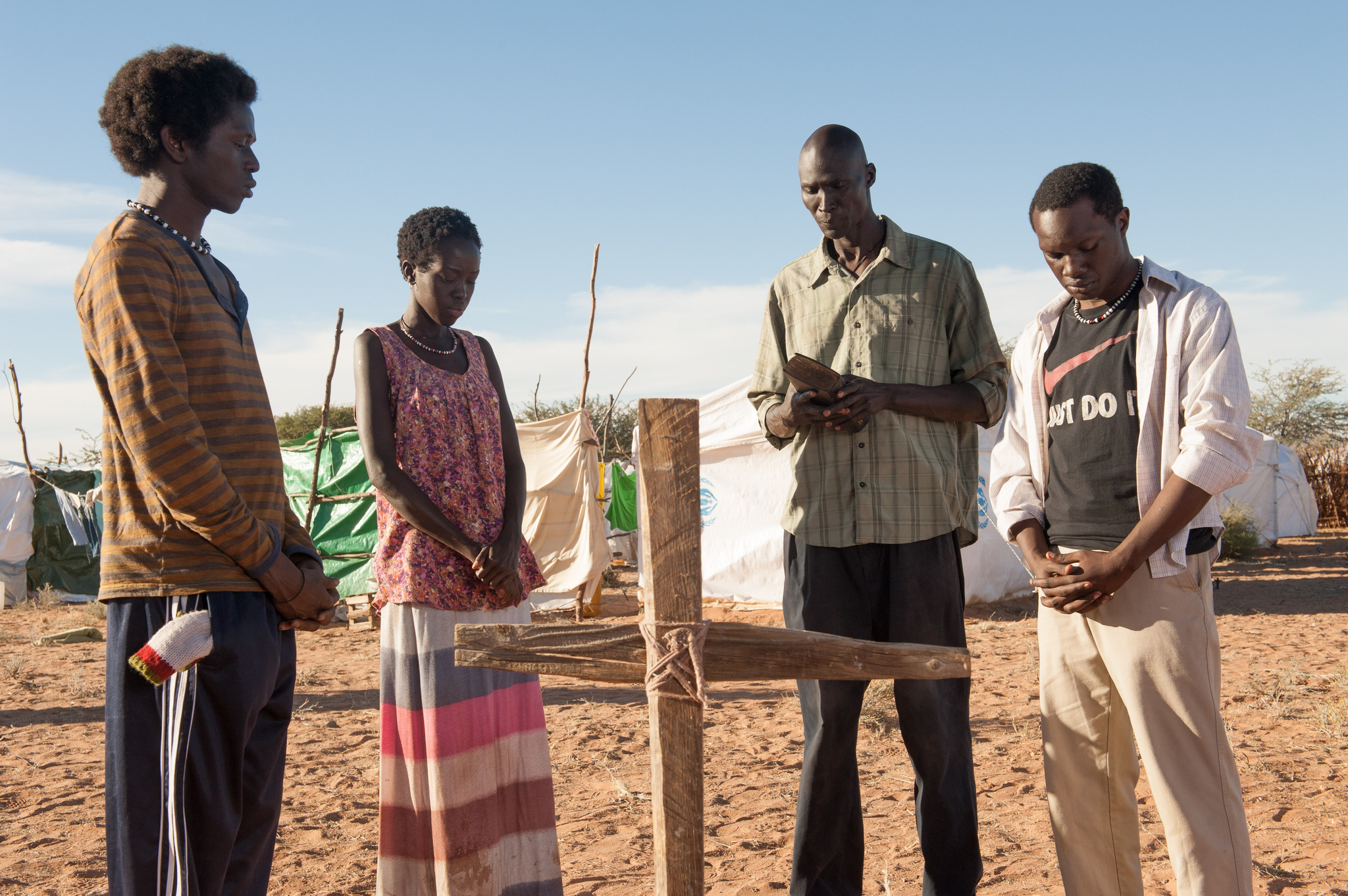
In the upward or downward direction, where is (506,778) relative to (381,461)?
downward

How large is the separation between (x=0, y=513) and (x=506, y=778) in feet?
50.0

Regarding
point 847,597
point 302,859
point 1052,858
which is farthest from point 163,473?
point 1052,858

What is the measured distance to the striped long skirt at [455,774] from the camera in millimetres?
2432

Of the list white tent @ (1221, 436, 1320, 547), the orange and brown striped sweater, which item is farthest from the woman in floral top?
white tent @ (1221, 436, 1320, 547)

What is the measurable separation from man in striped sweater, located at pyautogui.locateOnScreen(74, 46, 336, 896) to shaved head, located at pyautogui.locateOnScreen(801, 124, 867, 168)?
1.39m

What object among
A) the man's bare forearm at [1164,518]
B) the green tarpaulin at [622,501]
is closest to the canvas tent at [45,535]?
the green tarpaulin at [622,501]

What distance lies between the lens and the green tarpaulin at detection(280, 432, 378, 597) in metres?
11.0

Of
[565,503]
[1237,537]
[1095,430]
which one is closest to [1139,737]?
[1095,430]

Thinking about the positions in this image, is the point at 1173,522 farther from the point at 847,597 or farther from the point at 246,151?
the point at 246,151

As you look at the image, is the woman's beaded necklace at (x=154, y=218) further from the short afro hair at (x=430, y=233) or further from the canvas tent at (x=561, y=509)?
the canvas tent at (x=561, y=509)

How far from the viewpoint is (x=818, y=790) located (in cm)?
240

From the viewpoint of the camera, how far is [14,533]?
14250 millimetres

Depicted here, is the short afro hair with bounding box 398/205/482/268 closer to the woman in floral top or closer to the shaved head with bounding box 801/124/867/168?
the woman in floral top

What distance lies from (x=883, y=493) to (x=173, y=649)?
1.65 meters
